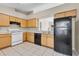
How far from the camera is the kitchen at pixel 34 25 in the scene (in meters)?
1.41

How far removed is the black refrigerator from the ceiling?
319 mm

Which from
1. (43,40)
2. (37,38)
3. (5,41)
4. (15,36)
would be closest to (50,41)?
(43,40)

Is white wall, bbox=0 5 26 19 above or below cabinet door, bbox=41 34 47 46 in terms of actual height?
above

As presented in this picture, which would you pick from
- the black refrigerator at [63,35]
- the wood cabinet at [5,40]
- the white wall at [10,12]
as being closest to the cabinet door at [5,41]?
the wood cabinet at [5,40]

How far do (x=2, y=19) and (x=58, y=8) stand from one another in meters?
1.01

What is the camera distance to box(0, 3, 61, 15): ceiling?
1341 mm

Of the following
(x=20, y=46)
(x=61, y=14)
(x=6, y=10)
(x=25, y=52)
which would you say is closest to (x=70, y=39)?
(x=61, y=14)

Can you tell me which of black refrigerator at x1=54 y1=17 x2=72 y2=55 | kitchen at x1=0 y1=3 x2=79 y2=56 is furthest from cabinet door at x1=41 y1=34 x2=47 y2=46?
black refrigerator at x1=54 y1=17 x2=72 y2=55

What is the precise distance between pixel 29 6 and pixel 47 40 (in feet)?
2.54

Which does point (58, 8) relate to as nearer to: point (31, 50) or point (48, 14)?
point (48, 14)

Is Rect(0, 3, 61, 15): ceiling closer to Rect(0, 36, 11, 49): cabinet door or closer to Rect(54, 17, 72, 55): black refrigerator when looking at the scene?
Rect(54, 17, 72, 55): black refrigerator

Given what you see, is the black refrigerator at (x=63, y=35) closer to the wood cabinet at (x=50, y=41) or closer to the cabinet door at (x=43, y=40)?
the wood cabinet at (x=50, y=41)

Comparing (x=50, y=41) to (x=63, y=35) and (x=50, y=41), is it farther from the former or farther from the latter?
(x=63, y=35)

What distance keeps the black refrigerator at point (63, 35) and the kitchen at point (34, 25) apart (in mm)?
30
